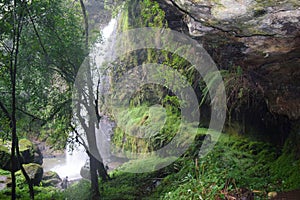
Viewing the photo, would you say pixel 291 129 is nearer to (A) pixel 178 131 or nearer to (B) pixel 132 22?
(A) pixel 178 131

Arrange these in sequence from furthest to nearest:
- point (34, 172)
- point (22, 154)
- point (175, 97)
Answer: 1. point (22, 154)
2. point (34, 172)
3. point (175, 97)

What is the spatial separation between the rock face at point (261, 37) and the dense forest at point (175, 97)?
0.02 m

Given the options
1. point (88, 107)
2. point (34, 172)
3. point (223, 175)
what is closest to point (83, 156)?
point (34, 172)

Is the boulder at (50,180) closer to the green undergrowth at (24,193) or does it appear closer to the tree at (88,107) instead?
the green undergrowth at (24,193)

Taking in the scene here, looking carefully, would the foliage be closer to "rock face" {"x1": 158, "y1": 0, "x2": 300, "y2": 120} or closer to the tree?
the tree

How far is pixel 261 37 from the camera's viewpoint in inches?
142

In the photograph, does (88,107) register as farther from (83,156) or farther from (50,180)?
(83,156)

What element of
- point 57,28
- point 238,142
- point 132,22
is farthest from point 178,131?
point 132,22

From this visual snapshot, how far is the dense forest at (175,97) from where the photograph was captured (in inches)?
157

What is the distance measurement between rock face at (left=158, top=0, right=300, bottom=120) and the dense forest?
2cm

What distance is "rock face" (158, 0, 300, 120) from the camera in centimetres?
306

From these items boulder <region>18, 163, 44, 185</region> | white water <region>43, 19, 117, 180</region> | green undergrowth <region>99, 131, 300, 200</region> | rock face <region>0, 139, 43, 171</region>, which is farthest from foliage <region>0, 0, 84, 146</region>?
white water <region>43, 19, 117, 180</region>

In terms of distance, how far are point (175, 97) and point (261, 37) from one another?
180 inches

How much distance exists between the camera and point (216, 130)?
21.5ft
